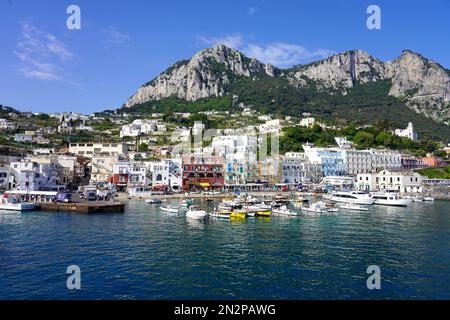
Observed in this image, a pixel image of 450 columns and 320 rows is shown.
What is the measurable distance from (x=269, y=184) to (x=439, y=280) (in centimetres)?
6721

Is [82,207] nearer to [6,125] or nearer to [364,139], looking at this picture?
[364,139]

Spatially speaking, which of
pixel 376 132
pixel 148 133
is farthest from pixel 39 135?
pixel 376 132

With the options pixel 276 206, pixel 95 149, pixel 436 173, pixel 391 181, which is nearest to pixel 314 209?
pixel 276 206

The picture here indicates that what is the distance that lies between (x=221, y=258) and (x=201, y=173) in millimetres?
57581

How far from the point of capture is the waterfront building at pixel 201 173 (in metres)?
81.2

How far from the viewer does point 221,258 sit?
2495 centimetres

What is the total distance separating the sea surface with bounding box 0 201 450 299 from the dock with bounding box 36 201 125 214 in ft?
21.7

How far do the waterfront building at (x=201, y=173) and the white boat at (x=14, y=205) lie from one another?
35131 mm

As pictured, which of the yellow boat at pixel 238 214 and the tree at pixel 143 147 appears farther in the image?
the tree at pixel 143 147

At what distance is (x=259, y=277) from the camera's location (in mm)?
20859

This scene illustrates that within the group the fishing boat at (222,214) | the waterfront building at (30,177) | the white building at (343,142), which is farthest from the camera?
the white building at (343,142)

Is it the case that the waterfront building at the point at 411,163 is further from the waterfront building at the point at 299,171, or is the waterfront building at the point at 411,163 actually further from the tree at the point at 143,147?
the tree at the point at 143,147

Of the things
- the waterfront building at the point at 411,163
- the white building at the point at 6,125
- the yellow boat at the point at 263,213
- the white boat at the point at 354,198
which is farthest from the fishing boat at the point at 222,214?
the white building at the point at 6,125
